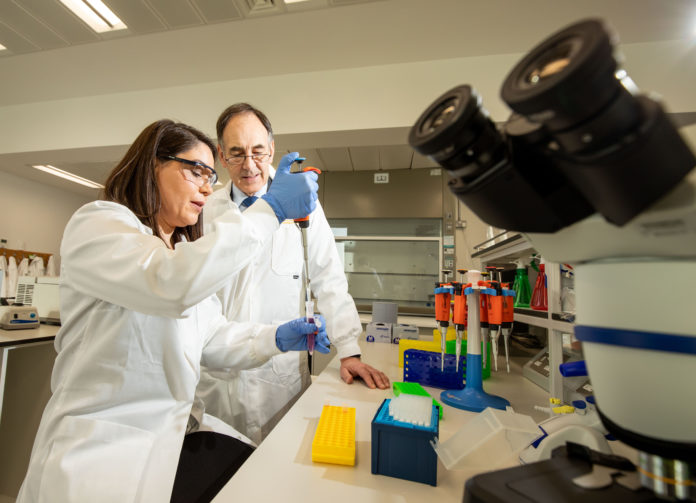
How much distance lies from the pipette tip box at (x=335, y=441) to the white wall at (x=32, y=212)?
5.61 m

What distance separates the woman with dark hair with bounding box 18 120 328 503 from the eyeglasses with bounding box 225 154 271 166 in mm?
488

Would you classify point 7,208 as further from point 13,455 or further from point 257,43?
point 257,43

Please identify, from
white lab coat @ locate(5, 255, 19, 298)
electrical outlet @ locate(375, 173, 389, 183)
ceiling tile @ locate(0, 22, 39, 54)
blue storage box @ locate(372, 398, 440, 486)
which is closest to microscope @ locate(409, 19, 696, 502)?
blue storage box @ locate(372, 398, 440, 486)

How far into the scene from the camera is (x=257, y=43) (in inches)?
87.2

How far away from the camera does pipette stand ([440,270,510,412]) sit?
0.88 metres

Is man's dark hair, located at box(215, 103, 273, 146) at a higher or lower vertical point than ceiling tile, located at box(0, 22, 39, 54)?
lower

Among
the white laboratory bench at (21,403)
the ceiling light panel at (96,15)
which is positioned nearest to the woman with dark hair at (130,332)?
the white laboratory bench at (21,403)

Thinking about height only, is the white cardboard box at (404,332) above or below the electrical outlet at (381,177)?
below

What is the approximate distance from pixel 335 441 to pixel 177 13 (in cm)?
253

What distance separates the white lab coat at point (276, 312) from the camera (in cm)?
126

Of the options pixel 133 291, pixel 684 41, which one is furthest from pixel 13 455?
pixel 684 41

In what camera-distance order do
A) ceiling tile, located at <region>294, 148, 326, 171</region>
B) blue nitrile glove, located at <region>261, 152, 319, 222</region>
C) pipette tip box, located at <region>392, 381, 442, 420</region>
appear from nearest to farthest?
pipette tip box, located at <region>392, 381, 442, 420</region>, blue nitrile glove, located at <region>261, 152, 319, 222</region>, ceiling tile, located at <region>294, 148, 326, 171</region>

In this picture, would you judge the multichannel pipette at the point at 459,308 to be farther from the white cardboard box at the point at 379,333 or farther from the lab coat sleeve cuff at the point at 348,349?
the white cardboard box at the point at 379,333

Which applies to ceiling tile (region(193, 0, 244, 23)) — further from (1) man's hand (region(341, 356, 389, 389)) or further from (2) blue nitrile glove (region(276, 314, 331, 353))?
(1) man's hand (region(341, 356, 389, 389))
